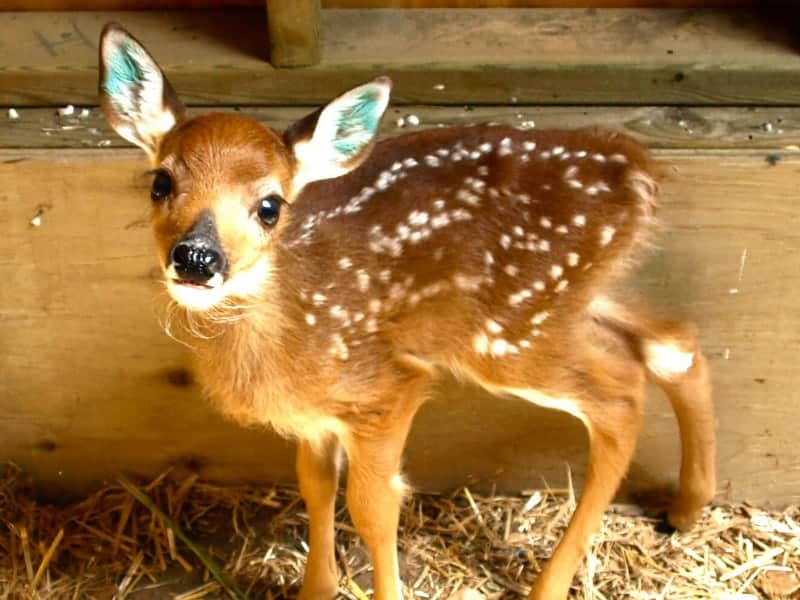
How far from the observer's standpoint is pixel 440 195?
256 cm

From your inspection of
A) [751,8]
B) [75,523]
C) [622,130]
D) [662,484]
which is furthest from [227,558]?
[751,8]

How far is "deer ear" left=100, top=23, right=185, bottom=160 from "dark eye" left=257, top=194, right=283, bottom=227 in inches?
11.0

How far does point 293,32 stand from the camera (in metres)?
2.88

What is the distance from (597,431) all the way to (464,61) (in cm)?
99

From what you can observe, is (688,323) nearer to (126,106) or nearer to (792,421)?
(792,421)

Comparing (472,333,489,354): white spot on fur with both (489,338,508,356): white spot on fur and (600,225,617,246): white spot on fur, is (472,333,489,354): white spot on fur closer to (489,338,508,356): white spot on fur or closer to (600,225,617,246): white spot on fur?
(489,338,508,356): white spot on fur

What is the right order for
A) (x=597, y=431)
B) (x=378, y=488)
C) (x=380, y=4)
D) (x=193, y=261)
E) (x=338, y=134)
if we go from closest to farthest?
(x=193, y=261), (x=338, y=134), (x=378, y=488), (x=597, y=431), (x=380, y=4)

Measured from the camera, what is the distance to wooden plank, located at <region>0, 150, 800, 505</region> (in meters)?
2.89

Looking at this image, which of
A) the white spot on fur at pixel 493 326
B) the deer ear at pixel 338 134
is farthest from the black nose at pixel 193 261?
the white spot on fur at pixel 493 326

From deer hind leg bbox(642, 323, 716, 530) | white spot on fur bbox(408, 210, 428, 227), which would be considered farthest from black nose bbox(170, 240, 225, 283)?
deer hind leg bbox(642, 323, 716, 530)

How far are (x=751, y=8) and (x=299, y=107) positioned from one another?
49.3 inches

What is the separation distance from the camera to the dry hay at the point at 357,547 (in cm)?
313

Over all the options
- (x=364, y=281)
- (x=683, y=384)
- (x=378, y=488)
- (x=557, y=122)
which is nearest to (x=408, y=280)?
(x=364, y=281)

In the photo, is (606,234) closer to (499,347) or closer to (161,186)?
(499,347)
